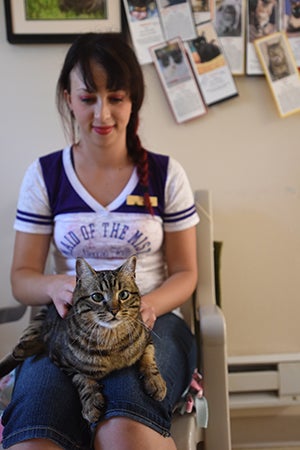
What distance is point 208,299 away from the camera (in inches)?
47.7

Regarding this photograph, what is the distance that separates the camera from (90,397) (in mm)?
817

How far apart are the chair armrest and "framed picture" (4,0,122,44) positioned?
845mm

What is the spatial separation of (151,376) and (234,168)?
0.78 metres

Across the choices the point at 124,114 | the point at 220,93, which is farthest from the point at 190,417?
the point at 220,93

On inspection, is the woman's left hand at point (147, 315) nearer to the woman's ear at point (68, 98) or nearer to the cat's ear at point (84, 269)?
the cat's ear at point (84, 269)

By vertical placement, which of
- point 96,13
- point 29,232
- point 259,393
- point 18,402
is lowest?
point 259,393

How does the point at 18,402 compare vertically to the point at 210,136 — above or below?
below

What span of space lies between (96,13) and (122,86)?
1.37 ft

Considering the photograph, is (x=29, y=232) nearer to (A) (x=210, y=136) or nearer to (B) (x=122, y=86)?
(B) (x=122, y=86)

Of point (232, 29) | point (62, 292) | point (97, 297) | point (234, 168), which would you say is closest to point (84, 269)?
point (97, 297)

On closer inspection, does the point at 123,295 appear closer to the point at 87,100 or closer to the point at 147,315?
the point at 147,315

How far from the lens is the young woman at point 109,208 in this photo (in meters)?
1.06

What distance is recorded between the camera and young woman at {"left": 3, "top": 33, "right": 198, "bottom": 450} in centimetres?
106

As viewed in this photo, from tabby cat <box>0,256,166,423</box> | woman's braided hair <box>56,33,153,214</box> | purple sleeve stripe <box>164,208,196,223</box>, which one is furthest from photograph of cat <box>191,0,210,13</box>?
tabby cat <box>0,256,166,423</box>
